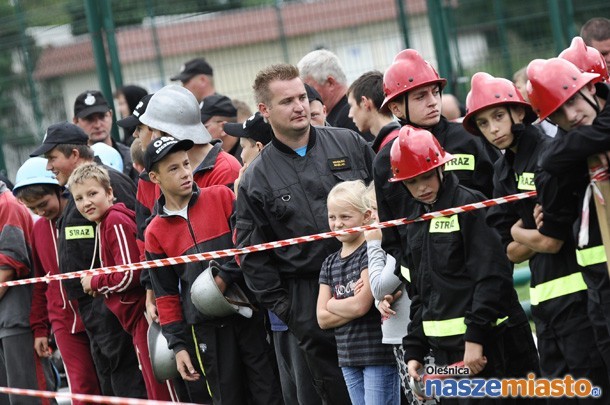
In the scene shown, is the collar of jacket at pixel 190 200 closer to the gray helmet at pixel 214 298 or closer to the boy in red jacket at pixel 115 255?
the gray helmet at pixel 214 298

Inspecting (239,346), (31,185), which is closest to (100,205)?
(31,185)

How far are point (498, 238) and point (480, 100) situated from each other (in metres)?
0.76

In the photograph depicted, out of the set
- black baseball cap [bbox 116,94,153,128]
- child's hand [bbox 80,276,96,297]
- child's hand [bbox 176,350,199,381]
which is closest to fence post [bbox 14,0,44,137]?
black baseball cap [bbox 116,94,153,128]

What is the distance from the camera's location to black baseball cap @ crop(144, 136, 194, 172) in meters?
7.81

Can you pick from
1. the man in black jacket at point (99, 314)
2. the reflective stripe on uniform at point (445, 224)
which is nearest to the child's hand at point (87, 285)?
the man in black jacket at point (99, 314)

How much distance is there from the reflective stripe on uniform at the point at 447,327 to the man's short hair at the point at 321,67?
345 cm

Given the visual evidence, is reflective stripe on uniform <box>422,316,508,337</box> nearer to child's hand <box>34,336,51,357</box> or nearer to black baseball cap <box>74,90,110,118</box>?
child's hand <box>34,336,51,357</box>

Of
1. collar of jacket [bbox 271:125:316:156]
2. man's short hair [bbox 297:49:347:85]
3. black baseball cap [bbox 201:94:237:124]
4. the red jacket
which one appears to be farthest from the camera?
→ black baseball cap [bbox 201:94:237:124]

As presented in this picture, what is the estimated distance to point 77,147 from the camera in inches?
374

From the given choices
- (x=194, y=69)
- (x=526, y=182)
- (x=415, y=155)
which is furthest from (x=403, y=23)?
(x=526, y=182)

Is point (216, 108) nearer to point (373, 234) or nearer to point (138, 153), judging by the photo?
point (138, 153)

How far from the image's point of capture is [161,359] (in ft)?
26.5

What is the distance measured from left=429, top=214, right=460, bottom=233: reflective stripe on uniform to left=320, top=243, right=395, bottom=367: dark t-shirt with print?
0.82 m

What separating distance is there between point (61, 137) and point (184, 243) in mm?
2161
